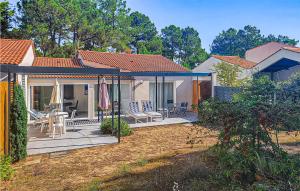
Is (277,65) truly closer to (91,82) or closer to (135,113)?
(135,113)

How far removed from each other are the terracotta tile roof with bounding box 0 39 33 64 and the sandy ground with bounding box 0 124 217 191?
5.52 meters

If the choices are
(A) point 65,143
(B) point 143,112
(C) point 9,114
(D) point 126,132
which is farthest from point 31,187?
(B) point 143,112

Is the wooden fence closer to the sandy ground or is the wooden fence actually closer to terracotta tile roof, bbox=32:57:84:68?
the sandy ground

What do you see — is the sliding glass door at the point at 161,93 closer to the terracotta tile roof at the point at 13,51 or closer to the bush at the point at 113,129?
the bush at the point at 113,129

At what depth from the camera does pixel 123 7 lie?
46469 millimetres

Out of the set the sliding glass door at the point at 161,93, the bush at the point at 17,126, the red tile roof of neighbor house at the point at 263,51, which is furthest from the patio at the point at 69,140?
the red tile roof of neighbor house at the point at 263,51

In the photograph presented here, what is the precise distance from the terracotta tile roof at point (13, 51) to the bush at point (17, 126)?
170 inches

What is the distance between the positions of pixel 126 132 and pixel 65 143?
10.2 feet

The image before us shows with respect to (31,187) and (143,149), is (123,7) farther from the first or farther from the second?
(31,187)

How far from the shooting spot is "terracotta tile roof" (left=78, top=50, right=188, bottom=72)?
24547 mm

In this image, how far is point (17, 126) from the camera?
9.12 metres

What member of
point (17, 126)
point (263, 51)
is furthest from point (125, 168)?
point (263, 51)

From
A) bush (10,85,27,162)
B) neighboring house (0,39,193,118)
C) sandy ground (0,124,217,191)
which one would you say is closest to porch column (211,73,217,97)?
neighboring house (0,39,193,118)

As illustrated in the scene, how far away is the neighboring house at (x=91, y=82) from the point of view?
61.1 ft
